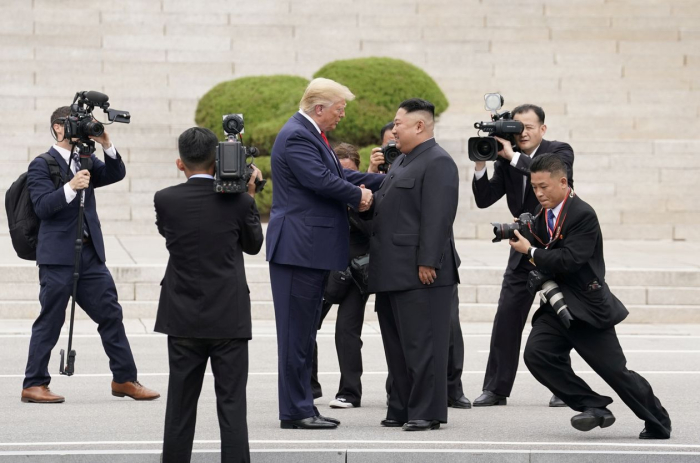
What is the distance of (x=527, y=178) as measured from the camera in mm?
7930

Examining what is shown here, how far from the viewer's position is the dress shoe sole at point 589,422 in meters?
6.53

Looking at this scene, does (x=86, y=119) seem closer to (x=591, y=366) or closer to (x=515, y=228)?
(x=515, y=228)

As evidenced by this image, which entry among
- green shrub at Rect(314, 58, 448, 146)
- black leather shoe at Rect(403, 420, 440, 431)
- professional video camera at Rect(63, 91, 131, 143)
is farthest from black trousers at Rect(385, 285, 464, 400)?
green shrub at Rect(314, 58, 448, 146)

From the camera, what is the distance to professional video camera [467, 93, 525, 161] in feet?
24.3

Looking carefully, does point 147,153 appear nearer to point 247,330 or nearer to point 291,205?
point 291,205

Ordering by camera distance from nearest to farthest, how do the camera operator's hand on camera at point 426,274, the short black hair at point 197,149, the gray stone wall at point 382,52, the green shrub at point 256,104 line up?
the short black hair at point 197,149, the camera operator's hand on camera at point 426,274, the green shrub at point 256,104, the gray stone wall at point 382,52

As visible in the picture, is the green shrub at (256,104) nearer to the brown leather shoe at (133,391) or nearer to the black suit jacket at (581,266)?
the brown leather shoe at (133,391)

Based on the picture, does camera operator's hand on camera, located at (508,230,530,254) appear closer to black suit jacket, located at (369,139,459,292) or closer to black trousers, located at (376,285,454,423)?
black suit jacket, located at (369,139,459,292)

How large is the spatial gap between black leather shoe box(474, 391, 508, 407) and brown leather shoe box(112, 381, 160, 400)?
221 cm

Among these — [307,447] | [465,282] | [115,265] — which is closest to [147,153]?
[115,265]

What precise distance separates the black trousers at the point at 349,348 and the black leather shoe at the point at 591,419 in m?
1.81

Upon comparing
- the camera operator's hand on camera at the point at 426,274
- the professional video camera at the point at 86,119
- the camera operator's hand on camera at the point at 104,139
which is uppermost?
the professional video camera at the point at 86,119

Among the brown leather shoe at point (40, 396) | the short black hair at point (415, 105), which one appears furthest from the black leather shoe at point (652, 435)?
the brown leather shoe at point (40, 396)

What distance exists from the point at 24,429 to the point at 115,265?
5657 millimetres
